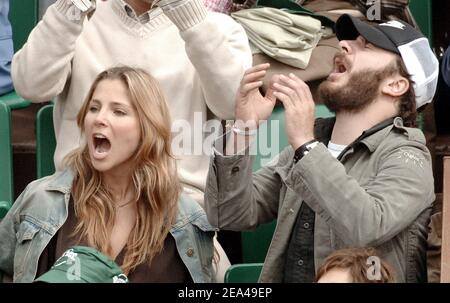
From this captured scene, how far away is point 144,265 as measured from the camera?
3559 millimetres

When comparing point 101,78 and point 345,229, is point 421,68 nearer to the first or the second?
point 345,229

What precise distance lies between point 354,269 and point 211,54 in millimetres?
1085

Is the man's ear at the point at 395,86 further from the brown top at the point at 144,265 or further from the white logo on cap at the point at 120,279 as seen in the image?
the white logo on cap at the point at 120,279

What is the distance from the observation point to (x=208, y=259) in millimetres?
3678

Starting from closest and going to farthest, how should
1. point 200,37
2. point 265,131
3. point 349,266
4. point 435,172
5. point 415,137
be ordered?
point 349,266
point 415,137
point 200,37
point 265,131
point 435,172

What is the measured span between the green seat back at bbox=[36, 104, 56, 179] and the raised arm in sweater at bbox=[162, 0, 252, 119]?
605mm

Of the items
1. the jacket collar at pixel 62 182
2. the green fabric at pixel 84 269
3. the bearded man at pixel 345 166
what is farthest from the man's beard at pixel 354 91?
the green fabric at pixel 84 269

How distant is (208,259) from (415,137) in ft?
2.14

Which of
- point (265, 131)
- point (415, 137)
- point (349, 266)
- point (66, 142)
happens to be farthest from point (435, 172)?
point (349, 266)

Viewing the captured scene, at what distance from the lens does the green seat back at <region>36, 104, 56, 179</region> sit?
14.3 ft

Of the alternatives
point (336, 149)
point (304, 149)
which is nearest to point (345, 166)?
point (336, 149)

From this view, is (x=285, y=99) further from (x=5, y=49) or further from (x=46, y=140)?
(x=5, y=49)

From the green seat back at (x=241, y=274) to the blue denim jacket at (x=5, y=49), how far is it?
131 cm

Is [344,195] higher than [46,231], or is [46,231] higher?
[344,195]
